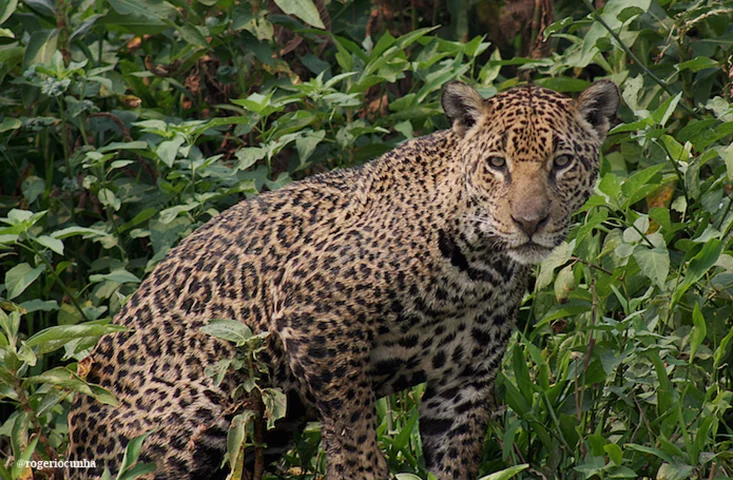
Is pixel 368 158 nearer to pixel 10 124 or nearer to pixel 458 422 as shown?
pixel 10 124

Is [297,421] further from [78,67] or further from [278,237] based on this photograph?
[78,67]

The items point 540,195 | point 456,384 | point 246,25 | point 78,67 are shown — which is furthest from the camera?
point 246,25

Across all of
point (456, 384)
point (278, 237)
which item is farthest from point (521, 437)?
point (278, 237)

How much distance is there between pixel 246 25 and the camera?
7090 mm

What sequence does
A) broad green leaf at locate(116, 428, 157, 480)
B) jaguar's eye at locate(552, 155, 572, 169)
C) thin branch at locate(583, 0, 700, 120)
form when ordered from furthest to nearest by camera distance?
thin branch at locate(583, 0, 700, 120), jaguar's eye at locate(552, 155, 572, 169), broad green leaf at locate(116, 428, 157, 480)

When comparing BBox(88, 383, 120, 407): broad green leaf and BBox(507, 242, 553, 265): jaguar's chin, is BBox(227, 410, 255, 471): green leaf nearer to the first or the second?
BBox(88, 383, 120, 407): broad green leaf

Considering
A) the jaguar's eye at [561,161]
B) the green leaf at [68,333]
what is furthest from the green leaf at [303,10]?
the green leaf at [68,333]

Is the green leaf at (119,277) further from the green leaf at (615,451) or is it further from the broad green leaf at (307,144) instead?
the green leaf at (615,451)

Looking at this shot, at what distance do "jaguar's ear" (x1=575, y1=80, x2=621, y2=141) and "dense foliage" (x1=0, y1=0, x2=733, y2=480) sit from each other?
145 mm

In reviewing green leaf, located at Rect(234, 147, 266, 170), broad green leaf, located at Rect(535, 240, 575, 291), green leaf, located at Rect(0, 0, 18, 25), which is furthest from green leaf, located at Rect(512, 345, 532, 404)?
green leaf, located at Rect(0, 0, 18, 25)

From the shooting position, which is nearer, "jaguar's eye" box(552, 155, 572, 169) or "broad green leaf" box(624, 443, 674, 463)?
"broad green leaf" box(624, 443, 674, 463)

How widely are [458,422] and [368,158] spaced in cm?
215

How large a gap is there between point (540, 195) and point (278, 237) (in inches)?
47.2

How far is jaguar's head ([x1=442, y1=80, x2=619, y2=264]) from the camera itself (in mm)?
4684
